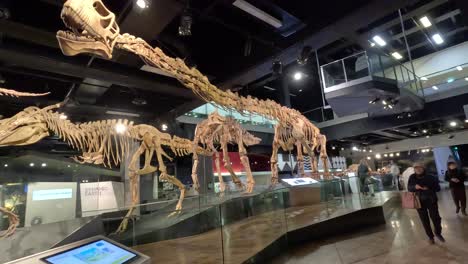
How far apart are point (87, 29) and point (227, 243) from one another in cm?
272

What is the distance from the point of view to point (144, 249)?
275cm

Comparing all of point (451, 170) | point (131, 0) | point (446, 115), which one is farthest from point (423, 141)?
point (131, 0)

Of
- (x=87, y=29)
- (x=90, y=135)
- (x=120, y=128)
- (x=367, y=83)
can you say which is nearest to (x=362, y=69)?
(x=367, y=83)

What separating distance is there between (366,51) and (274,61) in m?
3.79

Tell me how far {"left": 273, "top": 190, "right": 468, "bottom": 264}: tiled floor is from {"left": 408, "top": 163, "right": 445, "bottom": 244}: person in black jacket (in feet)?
0.78

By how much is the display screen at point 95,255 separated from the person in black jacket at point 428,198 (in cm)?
476

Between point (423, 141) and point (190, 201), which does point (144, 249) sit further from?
point (423, 141)

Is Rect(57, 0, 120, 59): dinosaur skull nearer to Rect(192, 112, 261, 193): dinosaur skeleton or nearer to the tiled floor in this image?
Rect(192, 112, 261, 193): dinosaur skeleton

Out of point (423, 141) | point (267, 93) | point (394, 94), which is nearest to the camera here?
point (394, 94)

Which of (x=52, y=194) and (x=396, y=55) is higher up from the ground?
(x=396, y=55)

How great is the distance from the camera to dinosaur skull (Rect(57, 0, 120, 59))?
239 cm

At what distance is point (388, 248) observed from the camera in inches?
168

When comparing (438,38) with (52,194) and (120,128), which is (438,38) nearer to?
(120,128)

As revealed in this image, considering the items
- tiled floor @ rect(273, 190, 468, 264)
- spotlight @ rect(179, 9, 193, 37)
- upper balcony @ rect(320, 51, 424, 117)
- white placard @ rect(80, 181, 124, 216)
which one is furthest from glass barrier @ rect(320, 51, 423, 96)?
white placard @ rect(80, 181, 124, 216)
